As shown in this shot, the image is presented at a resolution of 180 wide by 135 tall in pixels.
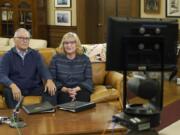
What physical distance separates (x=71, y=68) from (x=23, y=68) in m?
0.51

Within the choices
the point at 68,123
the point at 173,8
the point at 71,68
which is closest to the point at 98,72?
the point at 71,68

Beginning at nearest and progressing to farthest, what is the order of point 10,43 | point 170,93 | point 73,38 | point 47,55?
point 73,38, point 47,55, point 170,93, point 10,43

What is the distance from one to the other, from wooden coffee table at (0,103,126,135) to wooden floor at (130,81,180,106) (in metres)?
2.00

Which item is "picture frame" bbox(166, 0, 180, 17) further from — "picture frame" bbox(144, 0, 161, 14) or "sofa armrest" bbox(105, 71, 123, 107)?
"sofa armrest" bbox(105, 71, 123, 107)

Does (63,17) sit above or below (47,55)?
above

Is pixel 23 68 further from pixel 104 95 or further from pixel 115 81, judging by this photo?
pixel 115 81

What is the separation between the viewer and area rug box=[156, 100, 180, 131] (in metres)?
4.16

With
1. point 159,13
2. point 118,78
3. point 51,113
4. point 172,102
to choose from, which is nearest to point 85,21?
point 159,13

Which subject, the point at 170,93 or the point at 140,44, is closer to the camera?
the point at 140,44

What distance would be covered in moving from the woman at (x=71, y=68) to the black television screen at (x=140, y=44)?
1810mm

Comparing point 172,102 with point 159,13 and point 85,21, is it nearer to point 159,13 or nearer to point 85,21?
point 159,13

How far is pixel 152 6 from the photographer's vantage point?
22.3 feet

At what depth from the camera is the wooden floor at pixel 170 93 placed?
5.18 m

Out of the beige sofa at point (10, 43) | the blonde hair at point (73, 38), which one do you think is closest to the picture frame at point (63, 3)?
the beige sofa at point (10, 43)
